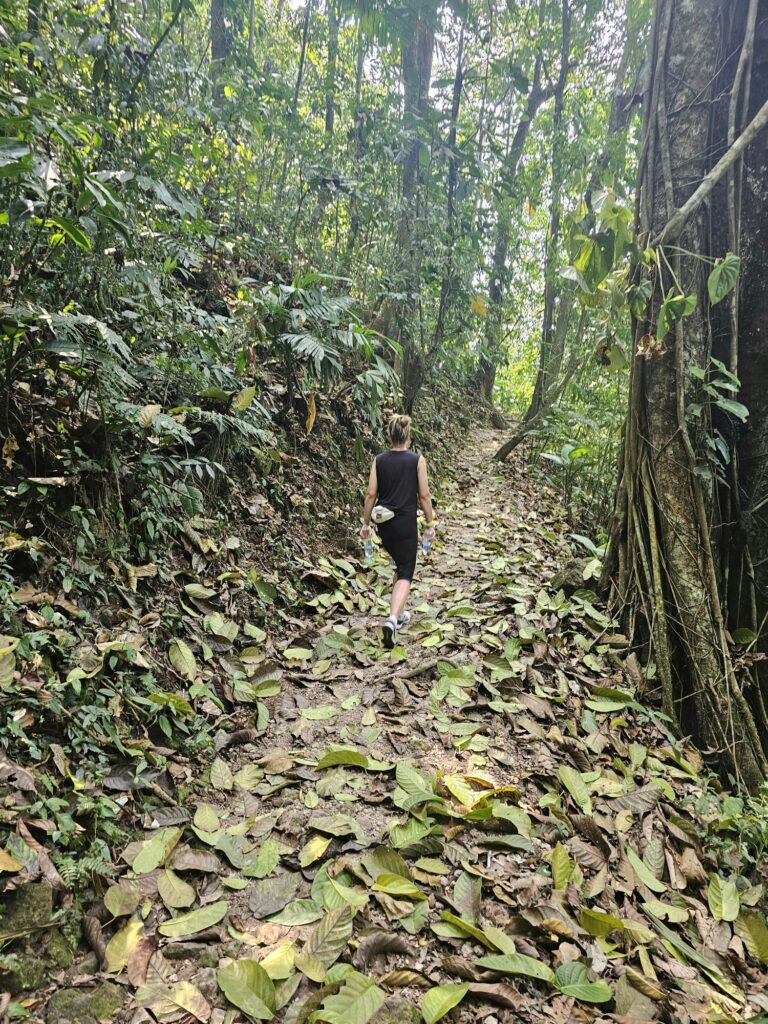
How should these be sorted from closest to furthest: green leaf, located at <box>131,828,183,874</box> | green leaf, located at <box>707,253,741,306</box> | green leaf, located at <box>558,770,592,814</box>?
green leaf, located at <box>131,828,183,874</box>, green leaf, located at <box>558,770,592,814</box>, green leaf, located at <box>707,253,741,306</box>

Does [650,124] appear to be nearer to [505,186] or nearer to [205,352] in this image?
[205,352]

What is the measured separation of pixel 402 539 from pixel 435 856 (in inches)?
105

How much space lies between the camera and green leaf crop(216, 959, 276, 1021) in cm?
188

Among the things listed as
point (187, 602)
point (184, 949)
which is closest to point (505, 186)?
point (187, 602)

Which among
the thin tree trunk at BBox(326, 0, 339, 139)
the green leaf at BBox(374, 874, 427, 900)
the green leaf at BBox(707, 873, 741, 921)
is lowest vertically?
the green leaf at BBox(707, 873, 741, 921)

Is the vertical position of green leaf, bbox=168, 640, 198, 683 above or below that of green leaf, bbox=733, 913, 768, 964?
above

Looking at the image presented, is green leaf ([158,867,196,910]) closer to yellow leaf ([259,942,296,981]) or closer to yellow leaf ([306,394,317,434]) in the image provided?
yellow leaf ([259,942,296,981])

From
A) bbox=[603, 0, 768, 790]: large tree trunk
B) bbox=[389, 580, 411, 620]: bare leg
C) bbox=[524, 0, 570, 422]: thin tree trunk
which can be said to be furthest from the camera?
bbox=[524, 0, 570, 422]: thin tree trunk

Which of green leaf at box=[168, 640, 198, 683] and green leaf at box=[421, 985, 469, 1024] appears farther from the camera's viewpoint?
green leaf at box=[168, 640, 198, 683]

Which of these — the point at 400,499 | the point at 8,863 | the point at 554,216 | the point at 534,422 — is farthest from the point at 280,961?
the point at 554,216

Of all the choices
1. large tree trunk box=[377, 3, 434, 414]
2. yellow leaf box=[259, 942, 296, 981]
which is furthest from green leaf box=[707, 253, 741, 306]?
large tree trunk box=[377, 3, 434, 414]

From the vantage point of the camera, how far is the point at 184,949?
2.12 metres

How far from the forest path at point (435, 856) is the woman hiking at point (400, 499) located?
0.77 metres

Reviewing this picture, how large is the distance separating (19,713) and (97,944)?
3.22 ft
